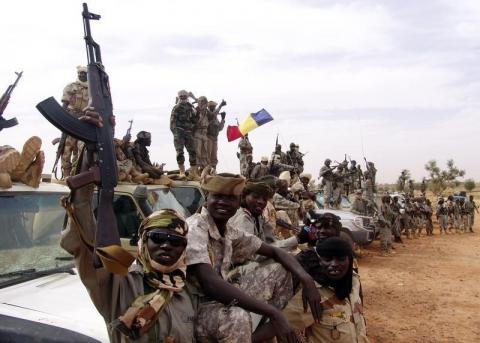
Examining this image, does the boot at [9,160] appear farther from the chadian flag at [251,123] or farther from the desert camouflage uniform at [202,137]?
the chadian flag at [251,123]

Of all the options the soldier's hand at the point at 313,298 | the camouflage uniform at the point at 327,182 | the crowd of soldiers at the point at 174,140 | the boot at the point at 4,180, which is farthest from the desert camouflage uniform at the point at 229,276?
the camouflage uniform at the point at 327,182

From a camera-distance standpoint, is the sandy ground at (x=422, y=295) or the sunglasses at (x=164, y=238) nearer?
the sunglasses at (x=164, y=238)

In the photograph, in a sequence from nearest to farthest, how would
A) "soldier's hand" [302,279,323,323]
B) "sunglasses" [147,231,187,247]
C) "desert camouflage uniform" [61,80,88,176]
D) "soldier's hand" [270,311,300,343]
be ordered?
"sunglasses" [147,231,187,247], "soldier's hand" [270,311,300,343], "soldier's hand" [302,279,323,323], "desert camouflage uniform" [61,80,88,176]

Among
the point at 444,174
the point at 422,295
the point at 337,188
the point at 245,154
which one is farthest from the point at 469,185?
the point at 422,295

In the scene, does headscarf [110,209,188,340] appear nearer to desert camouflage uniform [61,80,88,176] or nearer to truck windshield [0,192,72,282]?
truck windshield [0,192,72,282]

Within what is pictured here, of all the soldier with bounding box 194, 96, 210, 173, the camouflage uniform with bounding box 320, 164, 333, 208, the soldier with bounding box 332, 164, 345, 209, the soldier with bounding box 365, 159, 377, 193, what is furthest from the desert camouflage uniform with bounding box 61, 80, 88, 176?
the soldier with bounding box 365, 159, 377, 193

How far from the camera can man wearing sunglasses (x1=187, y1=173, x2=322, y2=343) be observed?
2051 mm

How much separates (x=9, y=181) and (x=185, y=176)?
352 cm

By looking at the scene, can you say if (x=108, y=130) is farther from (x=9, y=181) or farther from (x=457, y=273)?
(x=457, y=273)

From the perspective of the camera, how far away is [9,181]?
3.38 metres

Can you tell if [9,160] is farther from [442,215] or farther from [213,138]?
[442,215]

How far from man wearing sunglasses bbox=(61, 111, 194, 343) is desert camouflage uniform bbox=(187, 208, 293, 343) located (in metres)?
0.09

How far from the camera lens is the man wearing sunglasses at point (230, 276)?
6.73ft

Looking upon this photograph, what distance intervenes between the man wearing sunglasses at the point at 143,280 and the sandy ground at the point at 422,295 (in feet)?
15.2
